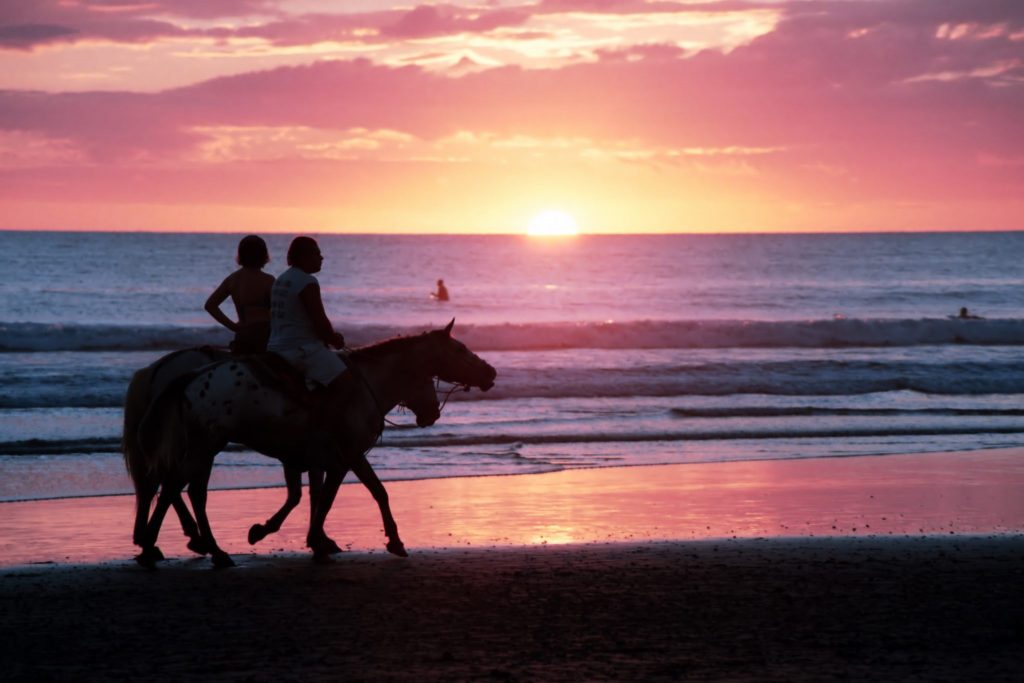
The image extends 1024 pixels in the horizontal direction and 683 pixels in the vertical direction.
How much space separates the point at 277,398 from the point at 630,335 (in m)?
28.8

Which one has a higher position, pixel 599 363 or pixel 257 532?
pixel 257 532

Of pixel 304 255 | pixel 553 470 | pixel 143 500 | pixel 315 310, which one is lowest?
pixel 553 470

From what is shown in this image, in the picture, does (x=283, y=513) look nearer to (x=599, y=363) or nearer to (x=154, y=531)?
(x=154, y=531)

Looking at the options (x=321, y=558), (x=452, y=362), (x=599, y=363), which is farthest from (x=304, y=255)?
(x=599, y=363)

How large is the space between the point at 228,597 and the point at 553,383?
17.4 m

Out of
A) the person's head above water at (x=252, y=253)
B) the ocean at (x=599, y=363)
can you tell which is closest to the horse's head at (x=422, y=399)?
the person's head above water at (x=252, y=253)

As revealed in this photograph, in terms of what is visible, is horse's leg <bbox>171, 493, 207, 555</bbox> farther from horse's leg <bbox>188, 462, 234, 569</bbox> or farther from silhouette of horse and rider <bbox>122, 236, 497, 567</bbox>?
horse's leg <bbox>188, 462, 234, 569</bbox>

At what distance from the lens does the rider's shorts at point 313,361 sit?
9.05 metres

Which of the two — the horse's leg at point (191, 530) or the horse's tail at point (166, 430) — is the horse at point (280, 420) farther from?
the horse's leg at point (191, 530)

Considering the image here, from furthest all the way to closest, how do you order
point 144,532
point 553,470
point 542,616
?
point 553,470
point 144,532
point 542,616

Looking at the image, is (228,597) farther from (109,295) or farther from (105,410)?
(109,295)

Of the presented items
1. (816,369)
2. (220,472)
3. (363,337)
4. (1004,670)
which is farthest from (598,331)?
(1004,670)

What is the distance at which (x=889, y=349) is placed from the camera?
35.8 m

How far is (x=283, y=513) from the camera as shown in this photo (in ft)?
31.3
